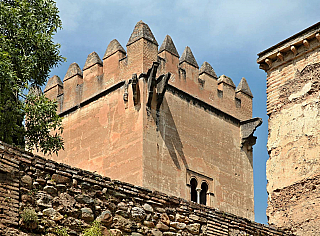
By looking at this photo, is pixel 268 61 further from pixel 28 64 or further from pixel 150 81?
pixel 150 81

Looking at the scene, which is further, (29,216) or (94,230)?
(94,230)

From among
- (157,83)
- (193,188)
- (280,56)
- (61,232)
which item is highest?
(157,83)

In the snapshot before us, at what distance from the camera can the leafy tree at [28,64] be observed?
37.0 feet

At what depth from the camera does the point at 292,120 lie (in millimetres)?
11227

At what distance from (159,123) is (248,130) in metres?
4.12

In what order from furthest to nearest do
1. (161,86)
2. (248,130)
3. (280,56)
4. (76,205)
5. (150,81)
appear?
(248,130) < (161,86) < (150,81) < (280,56) < (76,205)

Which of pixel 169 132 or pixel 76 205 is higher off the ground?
pixel 169 132

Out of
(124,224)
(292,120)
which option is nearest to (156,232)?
(124,224)

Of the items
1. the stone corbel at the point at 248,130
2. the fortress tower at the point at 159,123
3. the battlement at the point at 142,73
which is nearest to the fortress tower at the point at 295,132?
the fortress tower at the point at 159,123

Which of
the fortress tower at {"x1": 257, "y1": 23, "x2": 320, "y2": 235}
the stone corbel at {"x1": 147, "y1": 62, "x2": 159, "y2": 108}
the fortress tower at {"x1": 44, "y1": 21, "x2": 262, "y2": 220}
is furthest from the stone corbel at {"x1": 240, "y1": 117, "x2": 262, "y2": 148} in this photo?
the fortress tower at {"x1": 257, "y1": 23, "x2": 320, "y2": 235}

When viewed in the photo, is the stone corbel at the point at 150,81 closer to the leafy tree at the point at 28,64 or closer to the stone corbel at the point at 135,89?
the stone corbel at the point at 135,89

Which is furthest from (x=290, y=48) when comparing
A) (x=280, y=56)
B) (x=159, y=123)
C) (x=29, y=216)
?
(x=159, y=123)

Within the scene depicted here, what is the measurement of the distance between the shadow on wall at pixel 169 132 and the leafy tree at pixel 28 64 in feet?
22.0

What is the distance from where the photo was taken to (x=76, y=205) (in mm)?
7629
